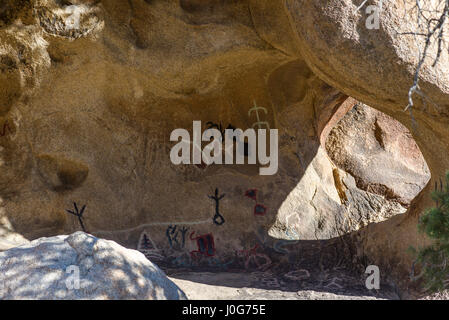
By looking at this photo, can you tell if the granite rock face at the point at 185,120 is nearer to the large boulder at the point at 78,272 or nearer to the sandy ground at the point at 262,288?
the sandy ground at the point at 262,288

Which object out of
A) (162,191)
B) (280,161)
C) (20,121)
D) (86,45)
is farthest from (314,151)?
(20,121)

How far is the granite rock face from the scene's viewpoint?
424 centimetres

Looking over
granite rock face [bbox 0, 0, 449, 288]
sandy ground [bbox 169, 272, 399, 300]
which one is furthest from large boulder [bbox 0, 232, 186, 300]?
granite rock face [bbox 0, 0, 449, 288]

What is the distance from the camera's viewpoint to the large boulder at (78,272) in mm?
2803

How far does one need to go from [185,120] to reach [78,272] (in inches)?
105

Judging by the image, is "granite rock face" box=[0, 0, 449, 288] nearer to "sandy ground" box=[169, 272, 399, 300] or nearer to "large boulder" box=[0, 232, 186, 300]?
"sandy ground" box=[169, 272, 399, 300]

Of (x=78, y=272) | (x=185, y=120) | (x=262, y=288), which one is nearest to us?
(x=78, y=272)

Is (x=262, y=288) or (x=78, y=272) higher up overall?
(x=78, y=272)

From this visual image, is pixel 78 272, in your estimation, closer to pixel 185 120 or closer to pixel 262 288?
pixel 262 288

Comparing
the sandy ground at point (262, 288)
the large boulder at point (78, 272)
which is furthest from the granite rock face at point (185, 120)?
the large boulder at point (78, 272)

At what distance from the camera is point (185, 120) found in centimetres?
532

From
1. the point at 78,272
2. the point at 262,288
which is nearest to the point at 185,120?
the point at 262,288

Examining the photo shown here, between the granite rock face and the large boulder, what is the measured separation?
5.90 ft

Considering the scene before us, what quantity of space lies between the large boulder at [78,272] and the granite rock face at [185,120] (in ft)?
5.90
